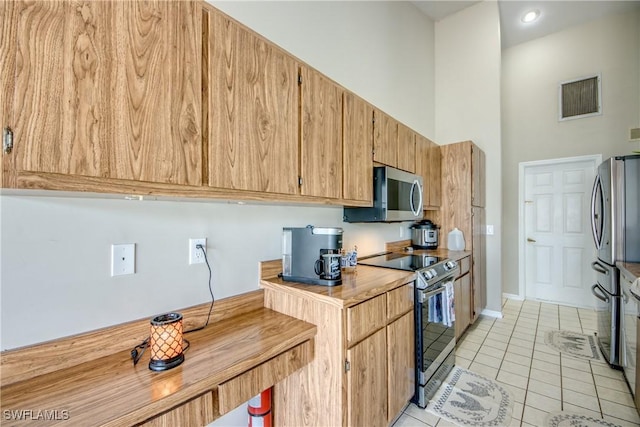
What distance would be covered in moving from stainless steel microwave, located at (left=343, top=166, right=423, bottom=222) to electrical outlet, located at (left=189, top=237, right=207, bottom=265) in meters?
1.25

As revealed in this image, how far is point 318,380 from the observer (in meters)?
1.35

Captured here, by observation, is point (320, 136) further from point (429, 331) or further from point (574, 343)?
point (574, 343)

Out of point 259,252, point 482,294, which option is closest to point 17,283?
point 259,252

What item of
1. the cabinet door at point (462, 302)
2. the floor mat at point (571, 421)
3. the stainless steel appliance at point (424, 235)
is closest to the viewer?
the floor mat at point (571, 421)

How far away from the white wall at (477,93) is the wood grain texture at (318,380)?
3181 mm

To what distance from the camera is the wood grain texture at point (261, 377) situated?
998 millimetres

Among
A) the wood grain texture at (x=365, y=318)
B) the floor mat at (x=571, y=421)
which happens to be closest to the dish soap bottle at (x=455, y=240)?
the floor mat at (x=571, y=421)

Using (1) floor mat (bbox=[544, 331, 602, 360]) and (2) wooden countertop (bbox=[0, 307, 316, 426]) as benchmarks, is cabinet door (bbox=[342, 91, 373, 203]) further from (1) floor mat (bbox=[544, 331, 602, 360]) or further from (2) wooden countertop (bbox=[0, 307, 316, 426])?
(1) floor mat (bbox=[544, 331, 602, 360])

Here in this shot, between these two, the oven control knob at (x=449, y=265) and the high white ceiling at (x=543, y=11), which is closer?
the oven control knob at (x=449, y=265)

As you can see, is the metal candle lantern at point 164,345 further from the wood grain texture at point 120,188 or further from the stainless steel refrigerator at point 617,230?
the stainless steel refrigerator at point 617,230

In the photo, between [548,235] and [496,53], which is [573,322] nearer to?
[548,235]

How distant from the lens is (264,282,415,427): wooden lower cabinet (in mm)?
1297

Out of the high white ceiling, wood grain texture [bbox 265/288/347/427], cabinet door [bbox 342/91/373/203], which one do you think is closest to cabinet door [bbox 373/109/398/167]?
cabinet door [bbox 342/91/373/203]

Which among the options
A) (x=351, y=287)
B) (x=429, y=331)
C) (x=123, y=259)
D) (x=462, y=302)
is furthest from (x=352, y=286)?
(x=462, y=302)
